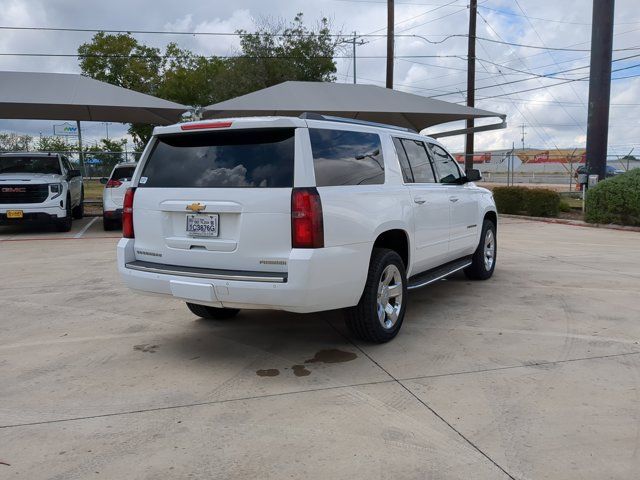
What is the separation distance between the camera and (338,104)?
1747 cm

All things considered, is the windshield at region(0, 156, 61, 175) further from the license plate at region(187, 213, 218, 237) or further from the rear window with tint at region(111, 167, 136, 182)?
the license plate at region(187, 213, 218, 237)

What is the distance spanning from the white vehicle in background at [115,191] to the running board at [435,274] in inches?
361

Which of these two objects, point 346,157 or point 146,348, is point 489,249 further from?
point 146,348

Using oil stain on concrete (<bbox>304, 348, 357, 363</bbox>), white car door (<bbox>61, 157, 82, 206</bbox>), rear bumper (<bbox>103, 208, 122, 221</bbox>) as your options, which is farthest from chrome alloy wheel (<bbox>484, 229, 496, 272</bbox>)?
white car door (<bbox>61, 157, 82, 206</bbox>)

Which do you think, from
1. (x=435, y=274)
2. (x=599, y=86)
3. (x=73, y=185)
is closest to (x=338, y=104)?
(x=73, y=185)

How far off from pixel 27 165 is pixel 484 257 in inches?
449

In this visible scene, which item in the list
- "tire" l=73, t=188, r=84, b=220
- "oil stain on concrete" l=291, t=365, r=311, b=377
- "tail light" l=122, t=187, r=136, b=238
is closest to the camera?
"oil stain on concrete" l=291, t=365, r=311, b=377

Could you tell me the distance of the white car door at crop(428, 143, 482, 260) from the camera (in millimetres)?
6453

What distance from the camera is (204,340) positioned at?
532 centimetres

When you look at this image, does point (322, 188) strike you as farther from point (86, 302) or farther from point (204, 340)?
point (86, 302)

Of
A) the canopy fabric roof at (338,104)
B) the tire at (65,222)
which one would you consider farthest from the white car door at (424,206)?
the canopy fabric roof at (338,104)

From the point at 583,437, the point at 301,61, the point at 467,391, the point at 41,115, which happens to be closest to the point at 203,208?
the point at 467,391

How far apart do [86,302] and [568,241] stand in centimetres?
971

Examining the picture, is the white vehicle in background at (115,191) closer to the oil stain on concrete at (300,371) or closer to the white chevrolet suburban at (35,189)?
the white chevrolet suburban at (35,189)
